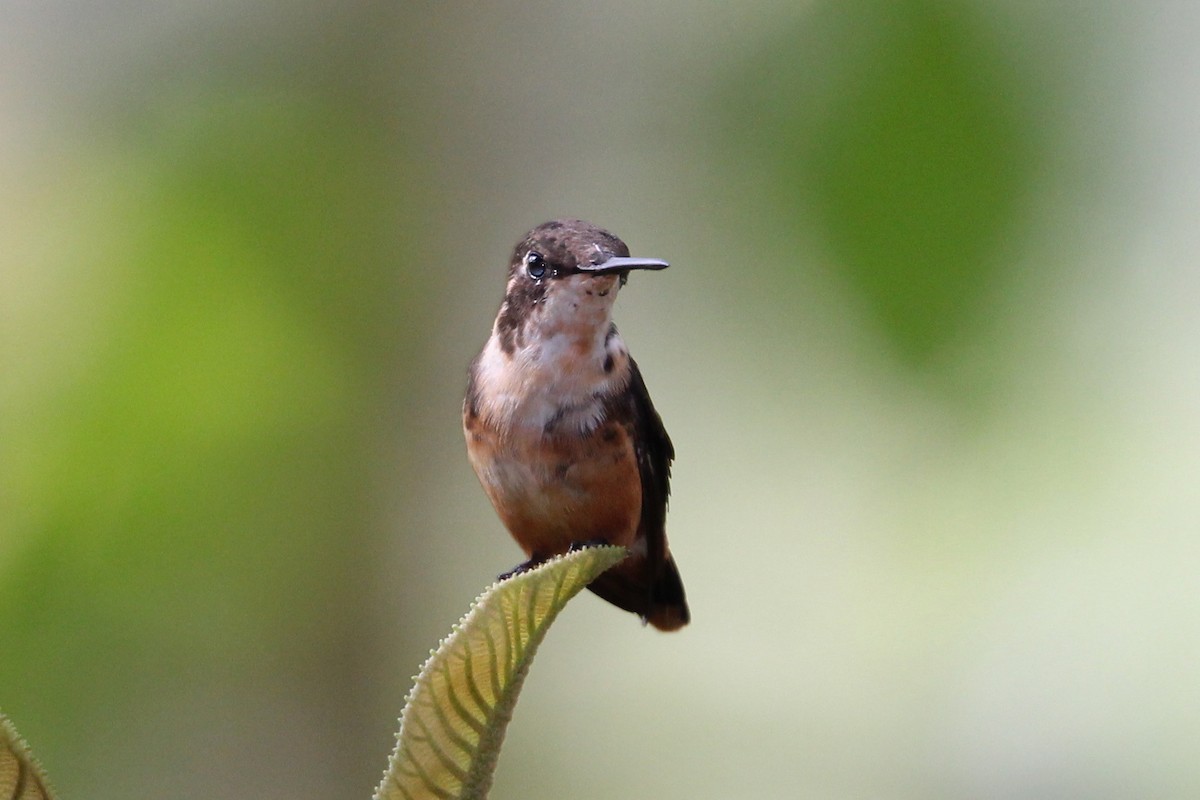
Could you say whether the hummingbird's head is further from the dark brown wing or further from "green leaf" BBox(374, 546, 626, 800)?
"green leaf" BBox(374, 546, 626, 800)

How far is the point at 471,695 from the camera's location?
1.82ft

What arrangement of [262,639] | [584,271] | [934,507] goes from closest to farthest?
[584,271]
[934,507]
[262,639]

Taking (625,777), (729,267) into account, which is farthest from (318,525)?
(729,267)

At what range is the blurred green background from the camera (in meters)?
2.30

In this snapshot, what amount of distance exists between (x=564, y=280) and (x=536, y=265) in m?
0.05

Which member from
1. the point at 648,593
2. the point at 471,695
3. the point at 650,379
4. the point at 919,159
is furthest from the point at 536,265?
the point at 650,379

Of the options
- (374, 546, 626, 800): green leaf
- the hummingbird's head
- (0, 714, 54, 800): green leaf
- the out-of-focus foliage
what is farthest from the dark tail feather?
the out-of-focus foliage

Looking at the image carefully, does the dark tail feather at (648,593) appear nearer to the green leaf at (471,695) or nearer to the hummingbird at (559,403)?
the hummingbird at (559,403)

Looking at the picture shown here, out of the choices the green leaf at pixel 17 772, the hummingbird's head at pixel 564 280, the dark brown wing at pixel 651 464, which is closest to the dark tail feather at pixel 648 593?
the dark brown wing at pixel 651 464

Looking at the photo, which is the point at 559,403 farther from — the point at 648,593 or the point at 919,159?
the point at 919,159

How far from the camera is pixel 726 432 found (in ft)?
9.64

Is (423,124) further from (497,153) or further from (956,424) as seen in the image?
(956,424)

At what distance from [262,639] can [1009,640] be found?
1.72 meters

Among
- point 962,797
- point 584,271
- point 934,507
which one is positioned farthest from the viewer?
point 934,507
